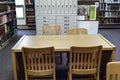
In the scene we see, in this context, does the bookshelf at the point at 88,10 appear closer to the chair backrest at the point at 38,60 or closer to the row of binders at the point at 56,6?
the row of binders at the point at 56,6

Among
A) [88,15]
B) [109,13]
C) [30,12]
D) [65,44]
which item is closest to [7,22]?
[30,12]

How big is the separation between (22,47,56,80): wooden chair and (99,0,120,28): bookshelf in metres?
5.79

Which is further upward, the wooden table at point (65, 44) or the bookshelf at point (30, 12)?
the bookshelf at point (30, 12)

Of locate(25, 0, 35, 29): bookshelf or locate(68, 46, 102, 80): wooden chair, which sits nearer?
locate(68, 46, 102, 80): wooden chair

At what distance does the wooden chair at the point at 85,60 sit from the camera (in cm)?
Result: 235

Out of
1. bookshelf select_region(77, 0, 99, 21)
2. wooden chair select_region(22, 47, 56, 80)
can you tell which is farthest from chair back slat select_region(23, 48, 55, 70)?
bookshelf select_region(77, 0, 99, 21)

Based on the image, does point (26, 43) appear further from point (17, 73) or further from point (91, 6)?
point (91, 6)

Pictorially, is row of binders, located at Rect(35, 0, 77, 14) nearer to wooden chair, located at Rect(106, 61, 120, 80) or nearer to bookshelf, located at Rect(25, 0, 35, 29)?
bookshelf, located at Rect(25, 0, 35, 29)

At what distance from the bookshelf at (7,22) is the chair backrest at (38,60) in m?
3.01

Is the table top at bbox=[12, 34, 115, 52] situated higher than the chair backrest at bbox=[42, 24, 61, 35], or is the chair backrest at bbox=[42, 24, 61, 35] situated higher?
the chair backrest at bbox=[42, 24, 61, 35]

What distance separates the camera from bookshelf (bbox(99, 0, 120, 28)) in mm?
7666

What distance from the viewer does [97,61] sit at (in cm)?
247

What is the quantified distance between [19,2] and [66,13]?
113 inches

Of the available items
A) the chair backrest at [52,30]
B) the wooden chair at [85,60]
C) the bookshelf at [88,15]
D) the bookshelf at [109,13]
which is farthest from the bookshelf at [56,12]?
the wooden chair at [85,60]
